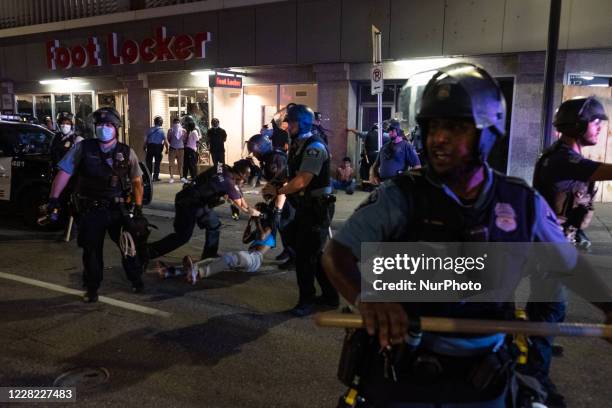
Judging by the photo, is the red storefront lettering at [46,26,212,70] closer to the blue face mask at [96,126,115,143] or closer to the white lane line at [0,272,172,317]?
the white lane line at [0,272,172,317]

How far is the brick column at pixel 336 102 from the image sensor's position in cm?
1404

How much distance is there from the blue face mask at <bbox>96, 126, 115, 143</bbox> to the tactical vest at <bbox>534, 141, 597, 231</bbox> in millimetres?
3796

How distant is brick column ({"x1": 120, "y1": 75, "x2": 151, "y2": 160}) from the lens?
1761cm

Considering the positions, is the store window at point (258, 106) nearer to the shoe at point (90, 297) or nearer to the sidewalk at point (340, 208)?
the sidewalk at point (340, 208)

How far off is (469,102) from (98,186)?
421 cm

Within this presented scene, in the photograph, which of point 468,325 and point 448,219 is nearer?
point 468,325

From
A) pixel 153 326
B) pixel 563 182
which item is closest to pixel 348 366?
pixel 563 182

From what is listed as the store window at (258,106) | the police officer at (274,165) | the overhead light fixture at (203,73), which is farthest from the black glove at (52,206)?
the overhead light fixture at (203,73)

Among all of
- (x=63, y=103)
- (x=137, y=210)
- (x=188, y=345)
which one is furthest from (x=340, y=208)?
(x=63, y=103)

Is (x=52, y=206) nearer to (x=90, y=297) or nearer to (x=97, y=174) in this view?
(x=97, y=174)

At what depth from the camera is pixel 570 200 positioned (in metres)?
3.69

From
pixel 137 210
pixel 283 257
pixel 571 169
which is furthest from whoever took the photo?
pixel 283 257

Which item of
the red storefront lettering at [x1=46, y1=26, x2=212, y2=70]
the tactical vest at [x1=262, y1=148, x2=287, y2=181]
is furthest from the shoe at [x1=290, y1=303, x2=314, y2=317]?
the red storefront lettering at [x1=46, y1=26, x2=212, y2=70]

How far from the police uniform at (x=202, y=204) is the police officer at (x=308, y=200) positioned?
1.08 m
